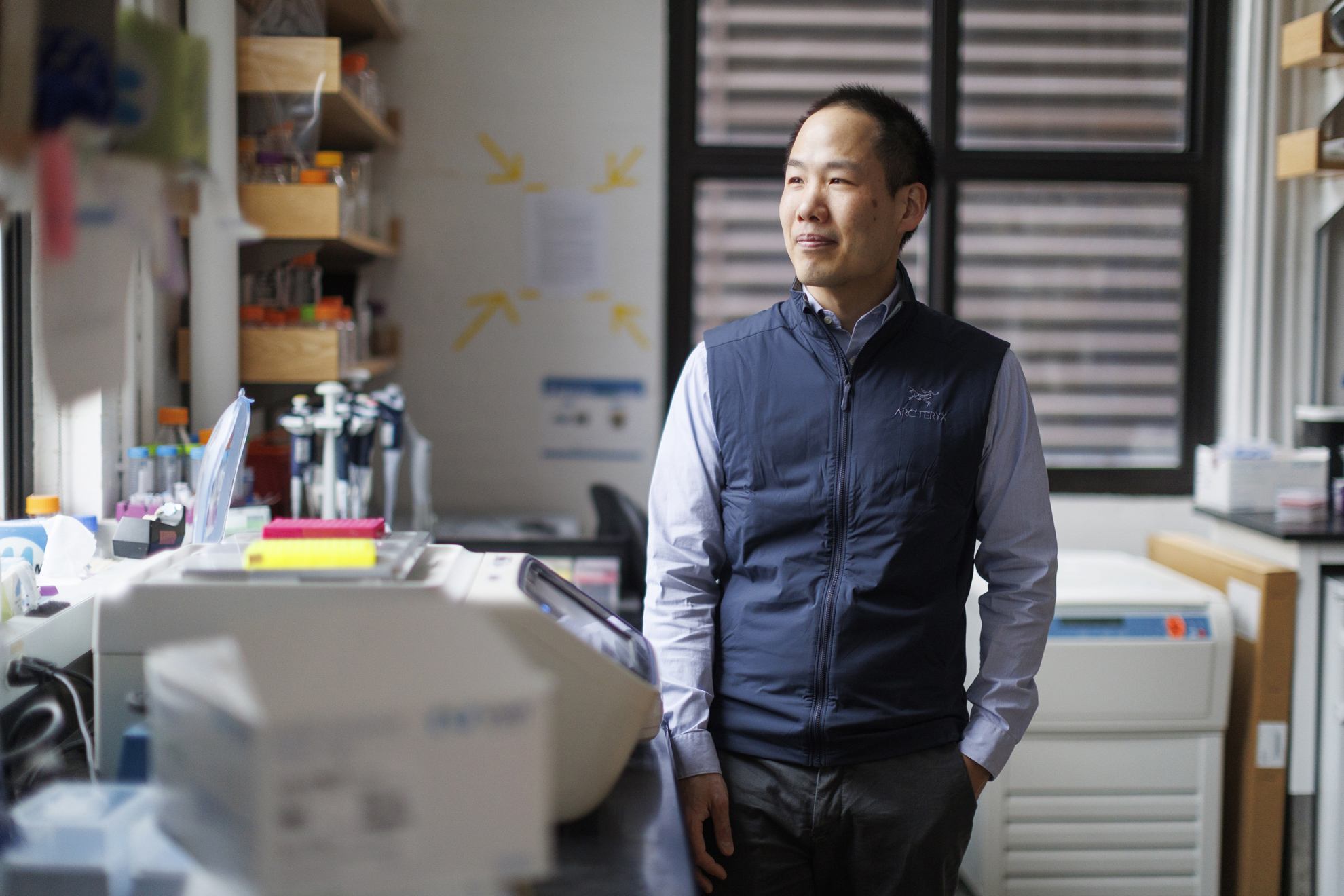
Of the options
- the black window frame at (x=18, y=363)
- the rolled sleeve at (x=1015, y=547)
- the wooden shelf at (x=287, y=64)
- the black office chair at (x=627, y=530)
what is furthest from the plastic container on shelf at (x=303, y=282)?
the rolled sleeve at (x=1015, y=547)

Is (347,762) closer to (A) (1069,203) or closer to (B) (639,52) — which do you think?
(B) (639,52)

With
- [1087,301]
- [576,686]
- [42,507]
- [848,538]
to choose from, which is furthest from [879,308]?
[1087,301]

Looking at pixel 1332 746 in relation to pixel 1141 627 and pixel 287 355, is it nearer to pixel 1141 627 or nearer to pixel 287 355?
pixel 1141 627

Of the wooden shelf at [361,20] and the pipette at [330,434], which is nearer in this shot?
the pipette at [330,434]

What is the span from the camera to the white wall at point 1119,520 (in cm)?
327

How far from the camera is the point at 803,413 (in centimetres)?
144

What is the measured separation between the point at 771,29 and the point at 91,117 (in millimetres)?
2852

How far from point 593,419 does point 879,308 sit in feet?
6.06

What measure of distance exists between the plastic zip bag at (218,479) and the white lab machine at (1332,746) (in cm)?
237

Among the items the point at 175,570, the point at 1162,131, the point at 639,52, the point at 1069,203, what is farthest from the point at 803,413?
the point at 1162,131

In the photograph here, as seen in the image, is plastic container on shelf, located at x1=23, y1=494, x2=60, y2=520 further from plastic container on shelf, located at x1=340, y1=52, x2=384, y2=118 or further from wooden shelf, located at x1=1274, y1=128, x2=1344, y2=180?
wooden shelf, located at x1=1274, y1=128, x2=1344, y2=180

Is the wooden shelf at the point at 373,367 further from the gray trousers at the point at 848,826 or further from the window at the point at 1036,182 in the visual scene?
the gray trousers at the point at 848,826

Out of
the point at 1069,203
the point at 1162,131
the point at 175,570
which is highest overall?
the point at 1162,131

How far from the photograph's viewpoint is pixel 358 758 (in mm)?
622
